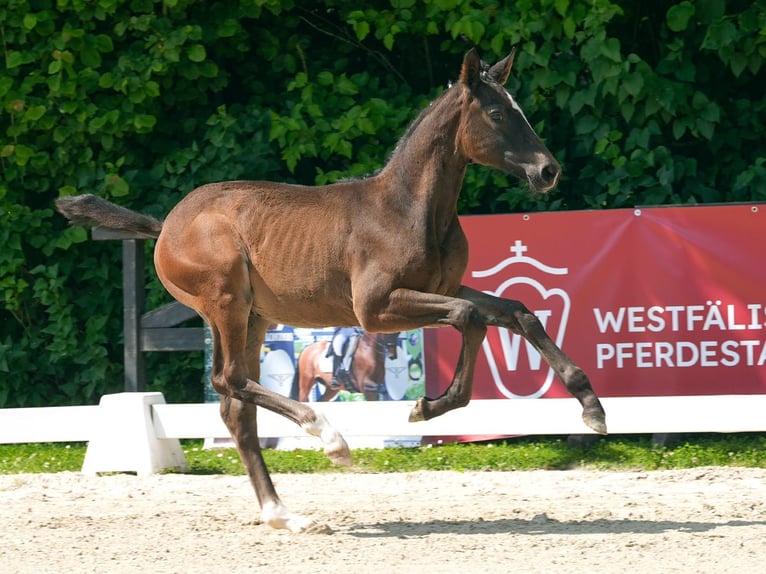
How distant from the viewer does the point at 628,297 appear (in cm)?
825

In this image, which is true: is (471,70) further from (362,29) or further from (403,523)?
(362,29)

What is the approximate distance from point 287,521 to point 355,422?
191 cm

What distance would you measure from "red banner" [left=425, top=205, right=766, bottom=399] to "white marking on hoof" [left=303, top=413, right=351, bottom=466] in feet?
8.36

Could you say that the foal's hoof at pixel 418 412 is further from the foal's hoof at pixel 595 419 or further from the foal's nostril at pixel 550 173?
the foal's nostril at pixel 550 173

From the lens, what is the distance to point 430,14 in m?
9.88

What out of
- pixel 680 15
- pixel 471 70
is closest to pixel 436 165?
pixel 471 70

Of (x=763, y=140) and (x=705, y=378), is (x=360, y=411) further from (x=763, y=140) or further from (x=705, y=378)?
(x=763, y=140)

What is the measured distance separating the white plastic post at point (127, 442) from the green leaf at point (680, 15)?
4.94m

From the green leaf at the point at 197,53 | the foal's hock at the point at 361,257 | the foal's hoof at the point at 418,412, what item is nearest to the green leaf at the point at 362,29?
the green leaf at the point at 197,53

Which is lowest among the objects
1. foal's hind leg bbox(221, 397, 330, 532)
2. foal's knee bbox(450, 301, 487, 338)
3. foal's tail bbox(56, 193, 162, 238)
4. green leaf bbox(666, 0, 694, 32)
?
foal's hind leg bbox(221, 397, 330, 532)

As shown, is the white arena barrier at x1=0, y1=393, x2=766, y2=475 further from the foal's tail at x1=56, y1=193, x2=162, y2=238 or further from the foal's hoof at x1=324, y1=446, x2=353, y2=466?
the foal's hoof at x1=324, y1=446, x2=353, y2=466

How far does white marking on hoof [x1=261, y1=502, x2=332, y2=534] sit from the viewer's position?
19.7ft

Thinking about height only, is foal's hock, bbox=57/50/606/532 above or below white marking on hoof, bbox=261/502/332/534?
above

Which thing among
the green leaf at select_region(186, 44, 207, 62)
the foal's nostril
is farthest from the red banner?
the green leaf at select_region(186, 44, 207, 62)
